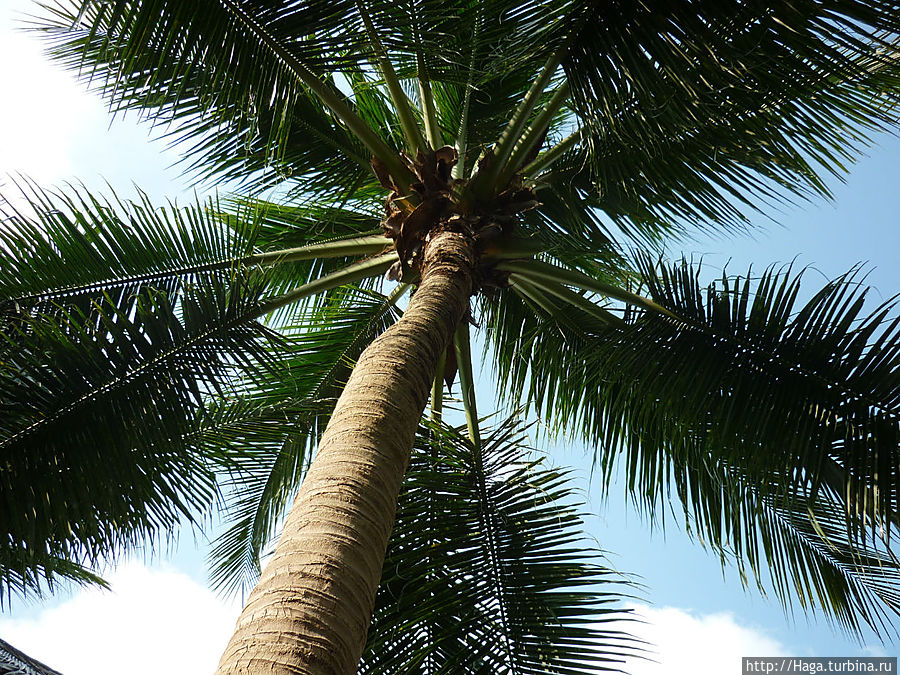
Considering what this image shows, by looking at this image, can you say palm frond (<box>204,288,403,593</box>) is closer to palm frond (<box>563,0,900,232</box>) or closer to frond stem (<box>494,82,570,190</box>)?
frond stem (<box>494,82,570,190</box>)

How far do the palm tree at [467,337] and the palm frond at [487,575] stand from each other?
1 centimetres

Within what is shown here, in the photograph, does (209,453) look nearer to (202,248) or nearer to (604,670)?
(202,248)

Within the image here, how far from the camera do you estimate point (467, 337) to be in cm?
522

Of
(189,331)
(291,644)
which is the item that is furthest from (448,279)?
(291,644)

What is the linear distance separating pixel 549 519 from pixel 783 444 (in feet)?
4.19

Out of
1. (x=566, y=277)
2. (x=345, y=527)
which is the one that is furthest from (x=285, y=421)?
(x=345, y=527)

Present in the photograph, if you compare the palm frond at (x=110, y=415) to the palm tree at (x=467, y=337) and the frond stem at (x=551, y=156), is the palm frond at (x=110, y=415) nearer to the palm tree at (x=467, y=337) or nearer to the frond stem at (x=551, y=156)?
the palm tree at (x=467, y=337)

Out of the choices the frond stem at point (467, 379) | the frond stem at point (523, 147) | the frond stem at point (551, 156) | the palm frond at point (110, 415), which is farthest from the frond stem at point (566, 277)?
the palm frond at point (110, 415)

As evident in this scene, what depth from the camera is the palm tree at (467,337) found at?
313 centimetres

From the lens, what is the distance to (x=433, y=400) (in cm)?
540

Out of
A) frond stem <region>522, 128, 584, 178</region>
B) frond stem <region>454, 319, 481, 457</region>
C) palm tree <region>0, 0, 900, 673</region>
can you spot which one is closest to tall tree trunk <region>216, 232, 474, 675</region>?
palm tree <region>0, 0, 900, 673</region>

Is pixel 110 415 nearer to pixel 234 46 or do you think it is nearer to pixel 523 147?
pixel 234 46

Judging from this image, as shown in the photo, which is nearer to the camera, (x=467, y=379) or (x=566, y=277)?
(x=566, y=277)

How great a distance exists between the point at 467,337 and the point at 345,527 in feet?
10.5
